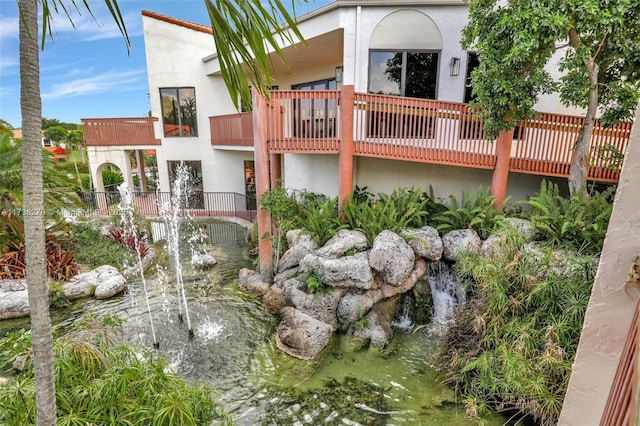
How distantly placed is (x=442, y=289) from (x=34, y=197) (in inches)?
277

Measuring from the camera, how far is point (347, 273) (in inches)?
259

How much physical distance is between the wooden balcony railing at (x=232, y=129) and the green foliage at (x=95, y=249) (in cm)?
554

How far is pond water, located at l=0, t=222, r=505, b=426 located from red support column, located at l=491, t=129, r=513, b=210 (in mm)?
3563

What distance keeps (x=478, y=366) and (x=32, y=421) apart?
5.17 metres

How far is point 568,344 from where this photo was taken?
429 centimetres

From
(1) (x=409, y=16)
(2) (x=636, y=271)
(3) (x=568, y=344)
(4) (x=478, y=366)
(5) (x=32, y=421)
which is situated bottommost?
(4) (x=478, y=366)

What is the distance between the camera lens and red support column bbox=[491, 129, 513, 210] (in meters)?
7.16

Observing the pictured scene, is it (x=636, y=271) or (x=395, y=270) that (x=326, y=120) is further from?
(x=636, y=271)

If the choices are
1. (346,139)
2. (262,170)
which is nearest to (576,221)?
(346,139)

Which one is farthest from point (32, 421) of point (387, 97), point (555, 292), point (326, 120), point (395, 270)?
point (387, 97)

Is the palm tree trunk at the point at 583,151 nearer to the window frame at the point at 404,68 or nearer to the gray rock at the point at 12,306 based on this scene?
the window frame at the point at 404,68

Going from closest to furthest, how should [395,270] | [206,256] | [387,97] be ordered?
[395,270] → [387,97] → [206,256]

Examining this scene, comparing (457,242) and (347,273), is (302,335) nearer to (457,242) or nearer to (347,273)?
(347,273)

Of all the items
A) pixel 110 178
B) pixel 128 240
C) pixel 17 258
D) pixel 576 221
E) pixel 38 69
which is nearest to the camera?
pixel 38 69
